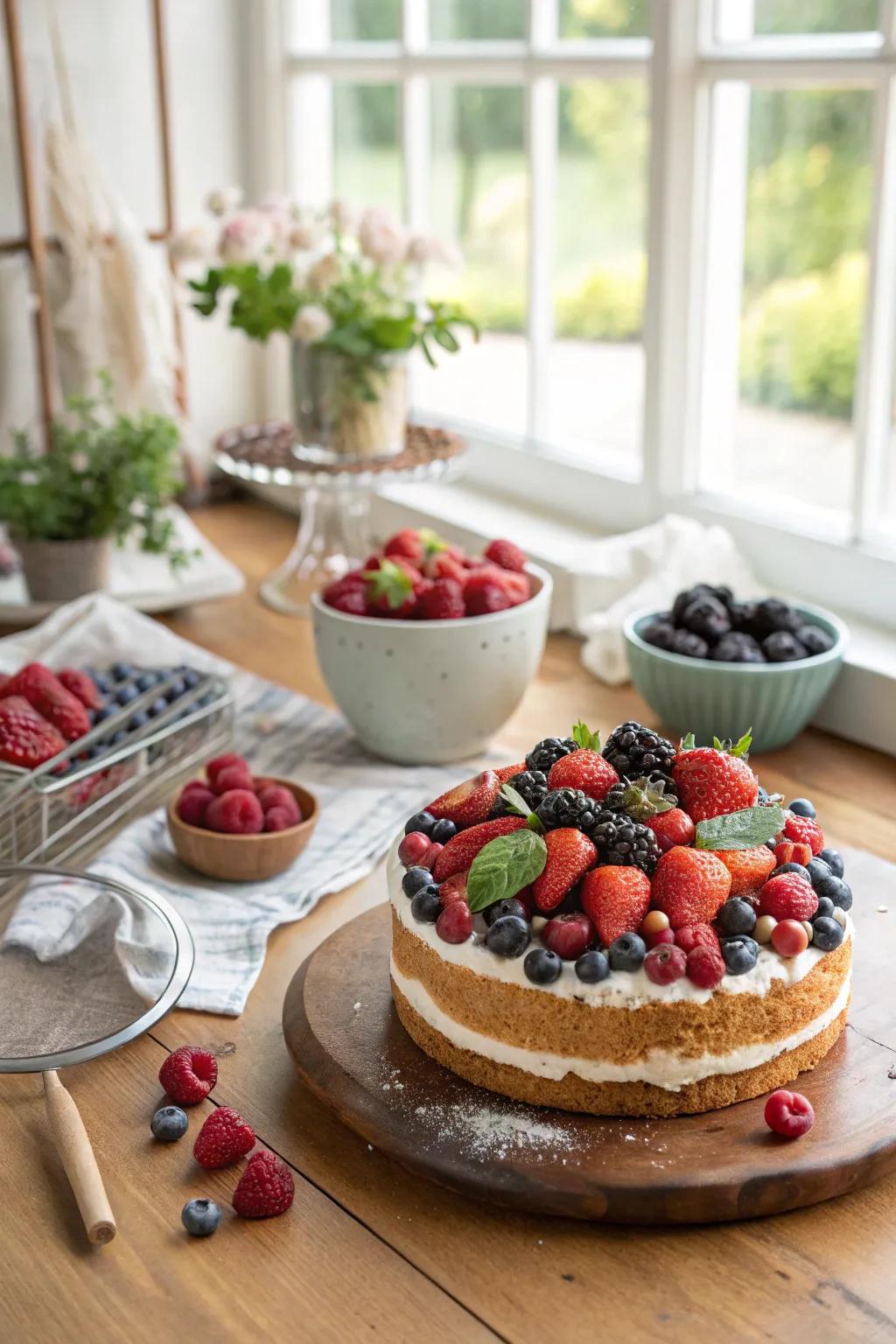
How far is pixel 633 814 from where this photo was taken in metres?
1.17

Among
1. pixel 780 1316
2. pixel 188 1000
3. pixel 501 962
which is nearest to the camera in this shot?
pixel 780 1316

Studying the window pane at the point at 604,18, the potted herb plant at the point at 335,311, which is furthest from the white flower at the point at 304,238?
the window pane at the point at 604,18

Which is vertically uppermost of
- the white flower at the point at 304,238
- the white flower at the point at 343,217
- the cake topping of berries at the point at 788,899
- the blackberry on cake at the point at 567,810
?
the white flower at the point at 343,217

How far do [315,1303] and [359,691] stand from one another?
0.87 meters

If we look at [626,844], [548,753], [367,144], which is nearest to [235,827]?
[548,753]

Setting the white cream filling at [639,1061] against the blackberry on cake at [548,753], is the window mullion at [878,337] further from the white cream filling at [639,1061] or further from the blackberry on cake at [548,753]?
the white cream filling at [639,1061]

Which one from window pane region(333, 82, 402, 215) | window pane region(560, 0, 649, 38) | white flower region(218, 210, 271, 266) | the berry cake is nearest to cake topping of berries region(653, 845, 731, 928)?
the berry cake

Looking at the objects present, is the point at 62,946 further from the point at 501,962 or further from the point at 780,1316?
the point at 780,1316

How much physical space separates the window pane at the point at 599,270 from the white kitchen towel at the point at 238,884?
2.07 ft

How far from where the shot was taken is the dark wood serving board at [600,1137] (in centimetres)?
105

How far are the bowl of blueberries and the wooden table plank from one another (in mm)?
830

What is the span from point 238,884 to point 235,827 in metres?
0.06

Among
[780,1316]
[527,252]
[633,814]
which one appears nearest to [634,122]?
[527,252]

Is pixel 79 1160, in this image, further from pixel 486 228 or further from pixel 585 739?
pixel 486 228
